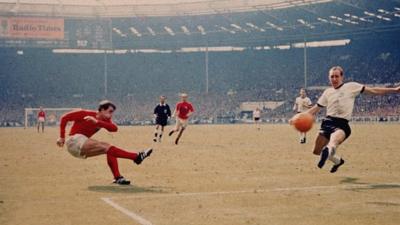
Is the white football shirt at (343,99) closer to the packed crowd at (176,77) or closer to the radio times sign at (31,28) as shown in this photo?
the packed crowd at (176,77)

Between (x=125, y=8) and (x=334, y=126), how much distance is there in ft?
211

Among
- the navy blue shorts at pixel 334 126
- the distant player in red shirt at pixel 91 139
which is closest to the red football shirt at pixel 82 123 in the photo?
the distant player in red shirt at pixel 91 139

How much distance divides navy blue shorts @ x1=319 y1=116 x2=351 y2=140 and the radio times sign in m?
62.5

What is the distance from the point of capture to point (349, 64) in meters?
68.3

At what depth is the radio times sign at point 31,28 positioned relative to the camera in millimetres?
66688

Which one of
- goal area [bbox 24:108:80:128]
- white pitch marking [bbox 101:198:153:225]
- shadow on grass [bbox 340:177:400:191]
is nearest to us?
white pitch marking [bbox 101:198:153:225]

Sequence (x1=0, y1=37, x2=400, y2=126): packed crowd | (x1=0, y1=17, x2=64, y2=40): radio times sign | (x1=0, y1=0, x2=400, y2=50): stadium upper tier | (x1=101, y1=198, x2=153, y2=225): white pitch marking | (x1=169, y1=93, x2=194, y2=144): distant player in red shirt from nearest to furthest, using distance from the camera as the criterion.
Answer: (x1=101, y1=198, x2=153, y2=225): white pitch marking, (x1=169, y1=93, x2=194, y2=144): distant player in red shirt, (x1=0, y1=0, x2=400, y2=50): stadium upper tier, (x1=0, y1=17, x2=64, y2=40): radio times sign, (x1=0, y1=37, x2=400, y2=126): packed crowd

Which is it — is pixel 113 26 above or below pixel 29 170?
above

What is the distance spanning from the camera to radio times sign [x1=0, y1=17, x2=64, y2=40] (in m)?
66.7

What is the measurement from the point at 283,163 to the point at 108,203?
708 centimetres

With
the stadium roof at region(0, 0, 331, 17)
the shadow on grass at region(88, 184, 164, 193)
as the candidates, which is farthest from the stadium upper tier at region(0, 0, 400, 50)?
the shadow on grass at region(88, 184, 164, 193)

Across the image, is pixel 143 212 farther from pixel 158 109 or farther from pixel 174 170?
pixel 158 109

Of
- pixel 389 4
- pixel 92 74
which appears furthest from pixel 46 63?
pixel 389 4

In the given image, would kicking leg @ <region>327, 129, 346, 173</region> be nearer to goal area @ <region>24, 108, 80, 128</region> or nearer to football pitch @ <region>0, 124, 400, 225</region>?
football pitch @ <region>0, 124, 400, 225</region>
